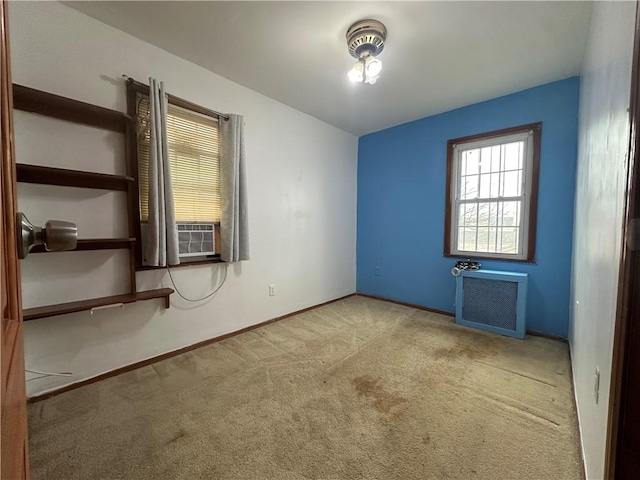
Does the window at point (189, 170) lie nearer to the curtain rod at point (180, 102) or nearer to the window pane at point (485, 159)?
the curtain rod at point (180, 102)

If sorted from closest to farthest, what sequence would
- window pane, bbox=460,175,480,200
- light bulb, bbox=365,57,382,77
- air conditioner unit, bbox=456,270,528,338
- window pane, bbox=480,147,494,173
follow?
light bulb, bbox=365,57,382,77 → air conditioner unit, bbox=456,270,528,338 → window pane, bbox=480,147,494,173 → window pane, bbox=460,175,480,200

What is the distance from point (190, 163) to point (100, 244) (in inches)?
38.4

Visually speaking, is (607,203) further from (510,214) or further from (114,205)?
(114,205)

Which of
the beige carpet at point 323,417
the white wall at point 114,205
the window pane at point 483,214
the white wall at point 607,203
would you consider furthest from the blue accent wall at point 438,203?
the white wall at point 607,203

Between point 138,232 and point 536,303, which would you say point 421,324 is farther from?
point 138,232

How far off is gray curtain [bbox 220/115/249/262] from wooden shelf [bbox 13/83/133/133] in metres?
0.76

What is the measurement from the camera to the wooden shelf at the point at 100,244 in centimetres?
167

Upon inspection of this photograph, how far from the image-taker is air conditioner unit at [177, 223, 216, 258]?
7.77 ft

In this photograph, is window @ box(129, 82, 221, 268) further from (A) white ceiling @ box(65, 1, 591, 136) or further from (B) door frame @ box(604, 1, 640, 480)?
(B) door frame @ box(604, 1, 640, 480)

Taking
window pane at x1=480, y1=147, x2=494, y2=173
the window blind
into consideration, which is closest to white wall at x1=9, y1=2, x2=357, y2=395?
the window blind

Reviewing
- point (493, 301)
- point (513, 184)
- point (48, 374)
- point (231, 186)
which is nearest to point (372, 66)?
point (231, 186)

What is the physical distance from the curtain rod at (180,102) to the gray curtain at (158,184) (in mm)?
109

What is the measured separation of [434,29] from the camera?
6.19 feet

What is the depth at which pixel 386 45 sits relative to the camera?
2068 mm
